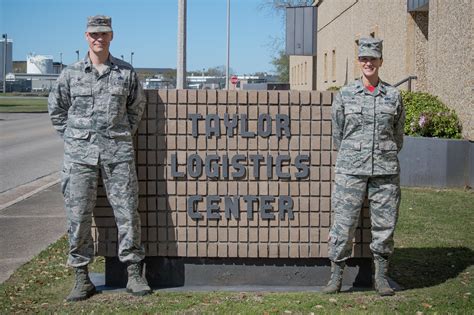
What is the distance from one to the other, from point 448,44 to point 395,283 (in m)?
8.05

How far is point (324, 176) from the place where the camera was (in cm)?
621

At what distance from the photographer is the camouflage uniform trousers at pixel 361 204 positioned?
591cm

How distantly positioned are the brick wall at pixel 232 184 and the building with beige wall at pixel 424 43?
6.58m

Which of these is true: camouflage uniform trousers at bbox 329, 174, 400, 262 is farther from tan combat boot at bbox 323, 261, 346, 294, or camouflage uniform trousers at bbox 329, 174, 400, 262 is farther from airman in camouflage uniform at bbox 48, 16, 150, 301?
airman in camouflage uniform at bbox 48, 16, 150, 301

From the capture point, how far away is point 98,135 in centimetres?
577

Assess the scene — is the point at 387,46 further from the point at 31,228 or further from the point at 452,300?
the point at 452,300

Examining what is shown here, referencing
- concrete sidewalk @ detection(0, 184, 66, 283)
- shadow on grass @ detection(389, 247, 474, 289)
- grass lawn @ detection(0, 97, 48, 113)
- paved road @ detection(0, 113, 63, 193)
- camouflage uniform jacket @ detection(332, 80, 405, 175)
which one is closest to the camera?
camouflage uniform jacket @ detection(332, 80, 405, 175)

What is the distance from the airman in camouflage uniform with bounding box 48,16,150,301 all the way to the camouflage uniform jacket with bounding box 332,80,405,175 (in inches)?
61.5

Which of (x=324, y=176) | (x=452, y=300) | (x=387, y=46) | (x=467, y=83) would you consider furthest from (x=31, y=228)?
(x=387, y=46)

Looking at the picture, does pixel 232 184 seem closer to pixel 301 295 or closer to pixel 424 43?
pixel 301 295

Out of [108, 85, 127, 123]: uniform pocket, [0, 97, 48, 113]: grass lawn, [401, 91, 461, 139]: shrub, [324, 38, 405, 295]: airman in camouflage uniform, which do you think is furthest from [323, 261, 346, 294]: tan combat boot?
[0, 97, 48, 113]: grass lawn

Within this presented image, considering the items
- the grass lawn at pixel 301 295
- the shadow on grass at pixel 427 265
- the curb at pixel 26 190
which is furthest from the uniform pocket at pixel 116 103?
the curb at pixel 26 190

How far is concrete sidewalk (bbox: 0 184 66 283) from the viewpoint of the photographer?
7.77 metres

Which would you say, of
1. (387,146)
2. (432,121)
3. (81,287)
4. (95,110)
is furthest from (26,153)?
(387,146)
